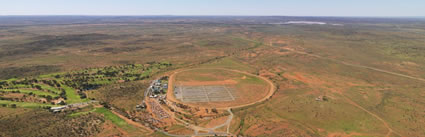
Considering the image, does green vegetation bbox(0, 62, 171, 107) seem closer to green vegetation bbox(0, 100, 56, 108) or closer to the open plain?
the open plain

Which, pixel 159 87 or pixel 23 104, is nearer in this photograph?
pixel 23 104

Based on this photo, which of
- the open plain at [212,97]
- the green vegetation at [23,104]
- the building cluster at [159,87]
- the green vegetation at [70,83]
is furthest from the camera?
the building cluster at [159,87]

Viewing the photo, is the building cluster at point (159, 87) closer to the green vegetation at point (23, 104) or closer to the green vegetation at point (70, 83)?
the green vegetation at point (70, 83)

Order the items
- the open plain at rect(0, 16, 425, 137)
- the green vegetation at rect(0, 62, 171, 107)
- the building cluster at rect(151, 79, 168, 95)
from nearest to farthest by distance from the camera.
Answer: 1. the open plain at rect(0, 16, 425, 137)
2. the green vegetation at rect(0, 62, 171, 107)
3. the building cluster at rect(151, 79, 168, 95)

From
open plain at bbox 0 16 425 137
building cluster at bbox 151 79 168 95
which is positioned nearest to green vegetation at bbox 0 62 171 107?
open plain at bbox 0 16 425 137

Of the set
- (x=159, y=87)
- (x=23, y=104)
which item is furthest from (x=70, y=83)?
(x=159, y=87)

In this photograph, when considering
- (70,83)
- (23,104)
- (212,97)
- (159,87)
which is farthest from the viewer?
(70,83)

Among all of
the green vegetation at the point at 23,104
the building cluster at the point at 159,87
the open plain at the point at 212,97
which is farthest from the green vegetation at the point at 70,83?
the building cluster at the point at 159,87

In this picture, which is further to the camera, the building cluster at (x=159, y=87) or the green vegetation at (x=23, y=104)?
the building cluster at (x=159, y=87)

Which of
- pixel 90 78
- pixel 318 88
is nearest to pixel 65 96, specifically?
pixel 90 78

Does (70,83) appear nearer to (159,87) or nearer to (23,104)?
(23,104)

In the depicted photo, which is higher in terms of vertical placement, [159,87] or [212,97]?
[159,87]
